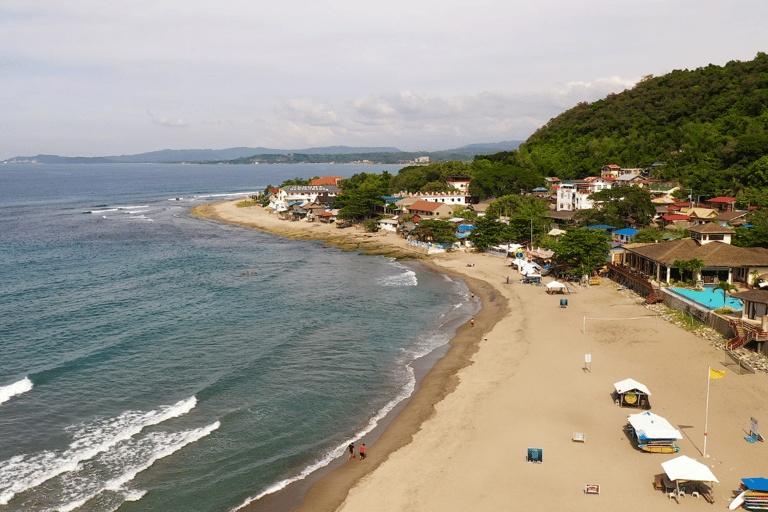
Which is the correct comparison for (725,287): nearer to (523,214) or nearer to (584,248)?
(584,248)

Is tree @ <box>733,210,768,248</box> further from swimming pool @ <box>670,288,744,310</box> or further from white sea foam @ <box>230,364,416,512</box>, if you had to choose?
white sea foam @ <box>230,364,416,512</box>

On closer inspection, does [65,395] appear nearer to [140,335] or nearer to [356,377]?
[140,335]

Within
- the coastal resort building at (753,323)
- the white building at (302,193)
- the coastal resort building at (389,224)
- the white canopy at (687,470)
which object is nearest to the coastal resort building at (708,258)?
the coastal resort building at (753,323)

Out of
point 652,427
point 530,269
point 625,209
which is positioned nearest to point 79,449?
point 652,427

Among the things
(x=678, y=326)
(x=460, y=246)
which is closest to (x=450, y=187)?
(x=460, y=246)

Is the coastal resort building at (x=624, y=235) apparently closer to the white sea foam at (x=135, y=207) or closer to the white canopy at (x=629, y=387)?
the white canopy at (x=629, y=387)

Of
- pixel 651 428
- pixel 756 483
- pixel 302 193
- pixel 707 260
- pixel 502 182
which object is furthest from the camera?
pixel 302 193
